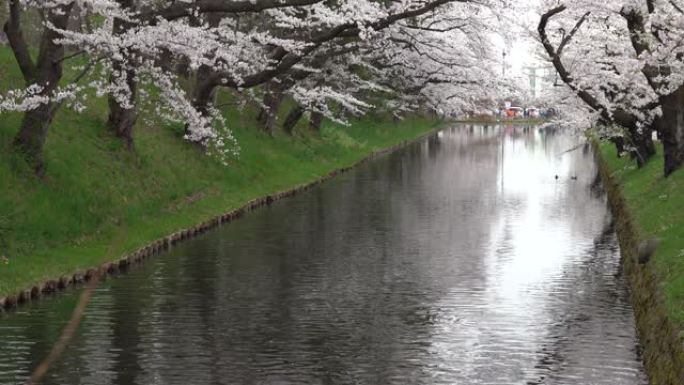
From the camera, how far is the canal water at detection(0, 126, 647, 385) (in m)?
17.2

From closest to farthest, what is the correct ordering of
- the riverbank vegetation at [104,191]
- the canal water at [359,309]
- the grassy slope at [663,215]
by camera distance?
the canal water at [359,309] < the grassy slope at [663,215] < the riverbank vegetation at [104,191]

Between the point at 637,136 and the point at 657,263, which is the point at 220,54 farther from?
the point at 637,136

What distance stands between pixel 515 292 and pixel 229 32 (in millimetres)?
12437

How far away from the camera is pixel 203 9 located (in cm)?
2794

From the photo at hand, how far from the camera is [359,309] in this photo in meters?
21.9

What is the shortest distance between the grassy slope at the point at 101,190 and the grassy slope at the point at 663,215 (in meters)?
13.0

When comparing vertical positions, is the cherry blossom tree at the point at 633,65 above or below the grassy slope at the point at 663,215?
above

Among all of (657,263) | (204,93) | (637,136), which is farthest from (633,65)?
(204,93)

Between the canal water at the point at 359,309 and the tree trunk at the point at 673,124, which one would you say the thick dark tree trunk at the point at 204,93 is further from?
the tree trunk at the point at 673,124

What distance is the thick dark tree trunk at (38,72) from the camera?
25.9 m

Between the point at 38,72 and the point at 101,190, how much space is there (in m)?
4.29

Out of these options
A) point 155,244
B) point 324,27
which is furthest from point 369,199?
point 155,244

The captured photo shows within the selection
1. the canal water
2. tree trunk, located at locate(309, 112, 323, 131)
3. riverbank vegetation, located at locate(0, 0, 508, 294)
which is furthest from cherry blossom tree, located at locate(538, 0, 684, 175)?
tree trunk, located at locate(309, 112, 323, 131)

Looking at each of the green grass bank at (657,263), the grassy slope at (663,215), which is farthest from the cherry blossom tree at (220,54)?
the green grass bank at (657,263)
